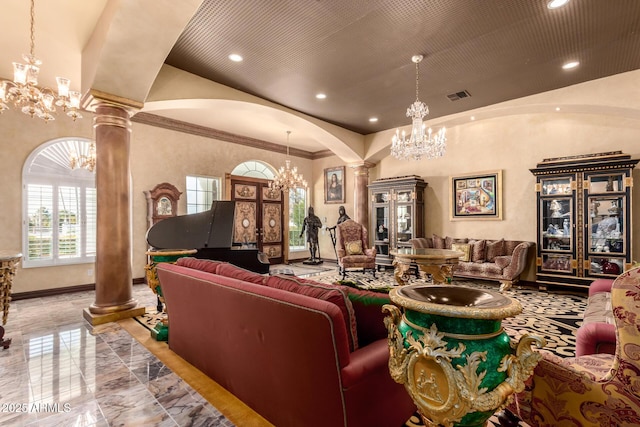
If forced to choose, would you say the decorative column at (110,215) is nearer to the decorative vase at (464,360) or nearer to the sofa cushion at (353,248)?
the decorative vase at (464,360)

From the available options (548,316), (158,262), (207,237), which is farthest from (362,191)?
(158,262)

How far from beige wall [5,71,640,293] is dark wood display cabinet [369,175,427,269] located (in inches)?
18.7

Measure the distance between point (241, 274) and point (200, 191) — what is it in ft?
18.5

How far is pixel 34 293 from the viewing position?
4949 mm

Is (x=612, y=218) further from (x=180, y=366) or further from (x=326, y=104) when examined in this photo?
(x=180, y=366)

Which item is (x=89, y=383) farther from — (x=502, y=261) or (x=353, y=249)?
(x=502, y=261)

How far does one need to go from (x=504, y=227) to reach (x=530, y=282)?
1.11 meters

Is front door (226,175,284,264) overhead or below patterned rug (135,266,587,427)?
overhead

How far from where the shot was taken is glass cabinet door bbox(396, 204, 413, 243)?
686 centimetres

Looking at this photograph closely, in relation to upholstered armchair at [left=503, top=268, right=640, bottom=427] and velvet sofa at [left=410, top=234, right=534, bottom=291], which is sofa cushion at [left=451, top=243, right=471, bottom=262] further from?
upholstered armchair at [left=503, top=268, right=640, bottom=427]

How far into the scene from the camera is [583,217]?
195 inches

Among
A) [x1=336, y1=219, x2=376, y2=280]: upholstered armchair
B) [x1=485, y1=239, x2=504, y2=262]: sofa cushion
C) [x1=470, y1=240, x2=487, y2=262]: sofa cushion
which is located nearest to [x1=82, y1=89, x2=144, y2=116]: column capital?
[x1=336, y1=219, x2=376, y2=280]: upholstered armchair

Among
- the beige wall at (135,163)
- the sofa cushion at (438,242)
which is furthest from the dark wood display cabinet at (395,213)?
the beige wall at (135,163)

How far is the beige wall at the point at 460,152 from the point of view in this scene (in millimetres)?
4730
